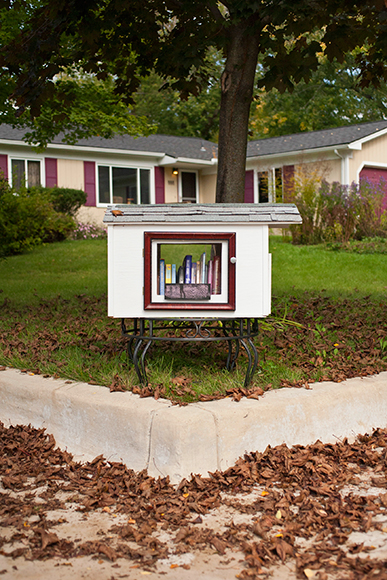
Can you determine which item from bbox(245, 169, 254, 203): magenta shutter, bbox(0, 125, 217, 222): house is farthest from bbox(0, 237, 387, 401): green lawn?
bbox(245, 169, 254, 203): magenta shutter

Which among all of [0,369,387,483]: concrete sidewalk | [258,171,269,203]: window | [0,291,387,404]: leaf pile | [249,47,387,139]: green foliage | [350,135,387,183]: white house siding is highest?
[249,47,387,139]: green foliage

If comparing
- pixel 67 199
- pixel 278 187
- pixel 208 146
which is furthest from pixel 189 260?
pixel 208 146

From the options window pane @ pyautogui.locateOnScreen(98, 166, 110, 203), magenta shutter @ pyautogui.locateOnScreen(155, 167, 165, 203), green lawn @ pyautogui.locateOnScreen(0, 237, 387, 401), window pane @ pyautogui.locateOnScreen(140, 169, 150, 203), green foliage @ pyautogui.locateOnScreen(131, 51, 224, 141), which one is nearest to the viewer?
Answer: green lawn @ pyautogui.locateOnScreen(0, 237, 387, 401)

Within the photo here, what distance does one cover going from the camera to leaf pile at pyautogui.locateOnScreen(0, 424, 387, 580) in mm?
2291

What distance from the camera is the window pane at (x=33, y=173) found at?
1720 centimetres

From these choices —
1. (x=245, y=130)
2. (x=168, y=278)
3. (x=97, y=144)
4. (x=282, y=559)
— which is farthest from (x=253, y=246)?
(x=97, y=144)

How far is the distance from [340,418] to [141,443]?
1226 millimetres

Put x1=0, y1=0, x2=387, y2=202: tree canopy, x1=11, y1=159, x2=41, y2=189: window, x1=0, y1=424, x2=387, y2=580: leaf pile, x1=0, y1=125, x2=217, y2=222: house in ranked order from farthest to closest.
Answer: x1=0, y1=125, x2=217, y2=222: house
x1=11, y1=159, x2=41, y2=189: window
x1=0, y1=0, x2=387, y2=202: tree canopy
x1=0, y1=424, x2=387, y2=580: leaf pile

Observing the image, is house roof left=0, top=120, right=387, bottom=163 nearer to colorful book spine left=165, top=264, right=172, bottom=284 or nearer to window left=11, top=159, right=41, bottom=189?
window left=11, top=159, right=41, bottom=189

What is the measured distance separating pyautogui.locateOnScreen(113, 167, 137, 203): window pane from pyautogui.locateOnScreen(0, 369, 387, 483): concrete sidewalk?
52.4 feet

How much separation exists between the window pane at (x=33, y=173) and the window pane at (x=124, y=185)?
2.72 meters

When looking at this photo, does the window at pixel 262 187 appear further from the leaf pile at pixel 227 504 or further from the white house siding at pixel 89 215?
the leaf pile at pixel 227 504

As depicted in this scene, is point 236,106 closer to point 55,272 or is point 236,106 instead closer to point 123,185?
point 55,272

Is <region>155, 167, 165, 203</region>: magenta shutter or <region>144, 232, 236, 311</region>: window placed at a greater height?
<region>155, 167, 165, 203</region>: magenta shutter
